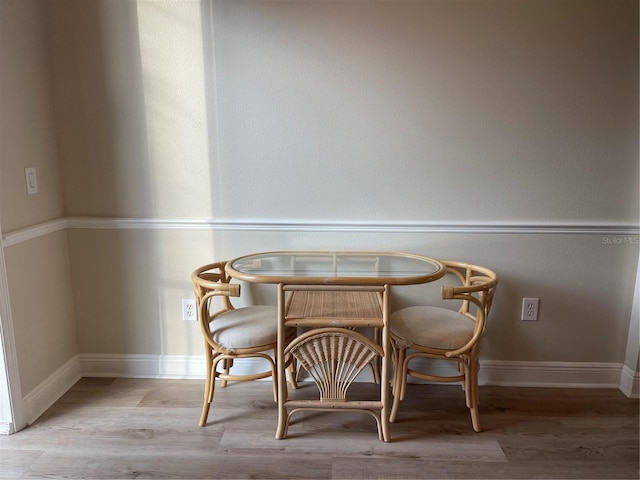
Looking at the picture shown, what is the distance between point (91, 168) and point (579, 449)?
2624mm

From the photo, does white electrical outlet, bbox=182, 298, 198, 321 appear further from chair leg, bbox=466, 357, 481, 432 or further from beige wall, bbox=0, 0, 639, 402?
chair leg, bbox=466, 357, 481, 432

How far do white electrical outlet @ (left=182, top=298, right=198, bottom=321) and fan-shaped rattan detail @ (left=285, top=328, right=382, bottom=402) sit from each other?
0.76 m

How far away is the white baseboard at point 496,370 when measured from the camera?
242 centimetres

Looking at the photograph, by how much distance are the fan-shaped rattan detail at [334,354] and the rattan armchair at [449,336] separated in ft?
0.71

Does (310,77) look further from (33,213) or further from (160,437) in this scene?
(160,437)

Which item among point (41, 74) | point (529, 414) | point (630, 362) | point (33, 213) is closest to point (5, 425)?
point (33, 213)

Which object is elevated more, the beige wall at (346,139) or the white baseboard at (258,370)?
the beige wall at (346,139)

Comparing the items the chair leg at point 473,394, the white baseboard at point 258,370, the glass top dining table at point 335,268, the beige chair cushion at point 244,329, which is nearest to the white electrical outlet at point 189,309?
the white baseboard at point 258,370

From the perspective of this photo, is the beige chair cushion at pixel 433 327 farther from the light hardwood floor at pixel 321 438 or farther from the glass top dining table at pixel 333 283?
the light hardwood floor at pixel 321 438

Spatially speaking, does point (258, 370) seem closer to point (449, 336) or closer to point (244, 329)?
point (244, 329)

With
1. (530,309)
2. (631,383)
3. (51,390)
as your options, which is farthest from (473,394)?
(51,390)

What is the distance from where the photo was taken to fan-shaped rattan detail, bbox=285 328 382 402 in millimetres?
1872

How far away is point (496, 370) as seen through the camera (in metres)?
2.44

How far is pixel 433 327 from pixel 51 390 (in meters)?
1.88
